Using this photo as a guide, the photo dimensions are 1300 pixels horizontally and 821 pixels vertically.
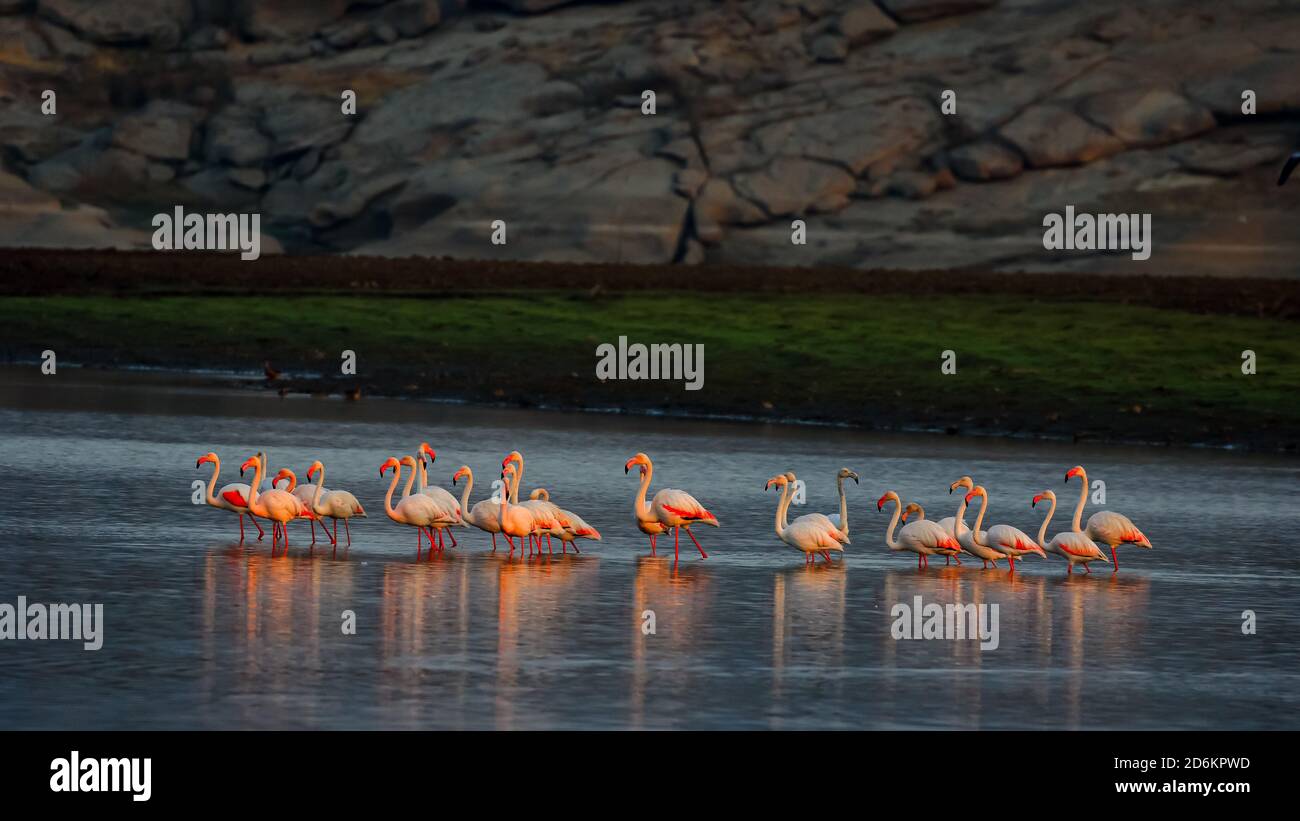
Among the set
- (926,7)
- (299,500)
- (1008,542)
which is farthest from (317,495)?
(926,7)

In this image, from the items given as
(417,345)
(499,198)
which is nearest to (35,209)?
(499,198)

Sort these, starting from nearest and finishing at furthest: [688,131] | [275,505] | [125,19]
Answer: [275,505], [688,131], [125,19]

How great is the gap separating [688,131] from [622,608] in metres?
81.6

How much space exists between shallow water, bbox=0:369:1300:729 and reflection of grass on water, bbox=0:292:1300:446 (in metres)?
7.53

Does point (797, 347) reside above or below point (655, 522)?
above

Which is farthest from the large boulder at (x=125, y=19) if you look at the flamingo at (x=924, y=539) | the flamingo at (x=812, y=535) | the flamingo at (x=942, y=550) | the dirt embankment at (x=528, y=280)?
the flamingo at (x=924, y=539)

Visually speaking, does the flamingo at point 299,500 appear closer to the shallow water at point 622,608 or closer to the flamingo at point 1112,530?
the shallow water at point 622,608

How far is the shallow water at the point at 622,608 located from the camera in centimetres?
1476

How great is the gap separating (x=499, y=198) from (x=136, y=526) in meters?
73.9

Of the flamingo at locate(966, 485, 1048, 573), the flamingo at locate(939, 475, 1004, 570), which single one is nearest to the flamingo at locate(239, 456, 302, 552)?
the flamingo at locate(939, 475, 1004, 570)

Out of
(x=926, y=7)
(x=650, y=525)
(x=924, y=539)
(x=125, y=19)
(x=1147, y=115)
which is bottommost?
(x=924, y=539)

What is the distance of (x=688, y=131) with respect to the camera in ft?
326

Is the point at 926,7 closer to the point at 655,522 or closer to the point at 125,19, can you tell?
the point at 125,19
